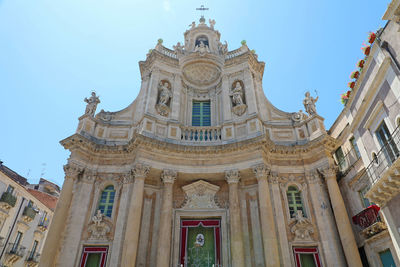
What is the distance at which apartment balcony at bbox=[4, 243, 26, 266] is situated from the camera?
21484 mm

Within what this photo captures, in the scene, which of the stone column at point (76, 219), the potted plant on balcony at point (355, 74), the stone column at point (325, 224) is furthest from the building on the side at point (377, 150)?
the stone column at point (76, 219)

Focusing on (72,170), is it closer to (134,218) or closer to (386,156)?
(134,218)

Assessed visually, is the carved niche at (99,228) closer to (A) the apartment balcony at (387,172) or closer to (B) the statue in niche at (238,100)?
(B) the statue in niche at (238,100)

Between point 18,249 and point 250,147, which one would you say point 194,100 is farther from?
point 18,249

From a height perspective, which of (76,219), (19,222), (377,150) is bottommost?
(76,219)

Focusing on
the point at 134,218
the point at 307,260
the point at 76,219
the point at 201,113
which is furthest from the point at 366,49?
the point at 76,219

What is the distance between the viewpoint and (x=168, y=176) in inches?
596

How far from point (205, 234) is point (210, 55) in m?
12.9

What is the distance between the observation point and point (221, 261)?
14.0 meters

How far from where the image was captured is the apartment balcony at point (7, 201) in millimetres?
21047

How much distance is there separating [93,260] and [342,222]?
39.5 ft

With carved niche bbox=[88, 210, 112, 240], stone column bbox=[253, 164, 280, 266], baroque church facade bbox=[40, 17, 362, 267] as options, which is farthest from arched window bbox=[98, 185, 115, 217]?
stone column bbox=[253, 164, 280, 266]

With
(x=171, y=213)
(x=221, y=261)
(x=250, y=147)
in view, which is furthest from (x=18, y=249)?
(x=250, y=147)

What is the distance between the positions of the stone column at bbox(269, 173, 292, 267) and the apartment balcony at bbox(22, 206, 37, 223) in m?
20.5
